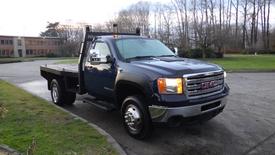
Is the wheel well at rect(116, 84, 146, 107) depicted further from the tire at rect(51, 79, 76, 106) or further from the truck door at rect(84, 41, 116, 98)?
the tire at rect(51, 79, 76, 106)

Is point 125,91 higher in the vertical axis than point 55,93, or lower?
higher

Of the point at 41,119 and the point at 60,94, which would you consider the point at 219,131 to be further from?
the point at 60,94

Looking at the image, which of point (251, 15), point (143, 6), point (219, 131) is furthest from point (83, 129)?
point (251, 15)

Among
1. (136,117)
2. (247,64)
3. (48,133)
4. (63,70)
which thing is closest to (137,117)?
(136,117)

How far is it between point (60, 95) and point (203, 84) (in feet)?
15.5

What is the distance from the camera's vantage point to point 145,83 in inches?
195

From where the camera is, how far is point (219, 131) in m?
5.75

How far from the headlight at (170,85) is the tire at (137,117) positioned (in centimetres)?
55

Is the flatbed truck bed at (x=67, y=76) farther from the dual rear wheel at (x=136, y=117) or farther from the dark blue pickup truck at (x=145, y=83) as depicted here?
the dual rear wheel at (x=136, y=117)

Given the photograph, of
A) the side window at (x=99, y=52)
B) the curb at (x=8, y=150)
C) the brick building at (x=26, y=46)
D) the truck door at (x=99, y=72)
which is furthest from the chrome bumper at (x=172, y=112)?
the brick building at (x=26, y=46)

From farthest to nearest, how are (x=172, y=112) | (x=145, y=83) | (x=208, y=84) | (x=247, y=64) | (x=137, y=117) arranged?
(x=247, y=64) < (x=137, y=117) < (x=208, y=84) < (x=145, y=83) < (x=172, y=112)

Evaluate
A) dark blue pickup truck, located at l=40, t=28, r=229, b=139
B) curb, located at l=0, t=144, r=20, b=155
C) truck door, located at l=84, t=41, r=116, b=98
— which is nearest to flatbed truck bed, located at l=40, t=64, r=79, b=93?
dark blue pickup truck, located at l=40, t=28, r=229, b=139

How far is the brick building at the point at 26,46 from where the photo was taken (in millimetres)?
81250

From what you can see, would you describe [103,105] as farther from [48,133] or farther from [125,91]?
[48,133]
